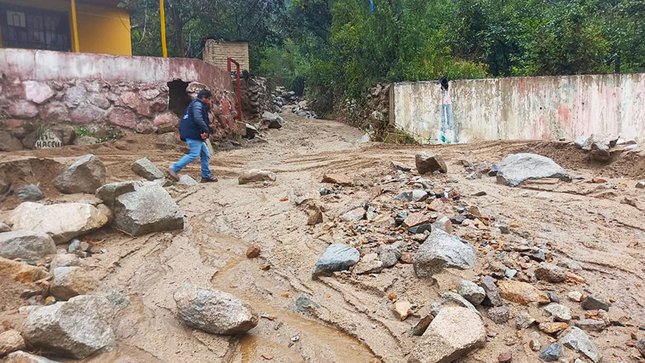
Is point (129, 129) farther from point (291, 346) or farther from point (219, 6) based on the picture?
point (219, 6)

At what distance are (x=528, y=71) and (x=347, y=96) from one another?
6.06 metres

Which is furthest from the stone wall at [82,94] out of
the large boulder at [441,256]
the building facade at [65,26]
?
the large boulder at [441,256]

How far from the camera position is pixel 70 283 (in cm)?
343

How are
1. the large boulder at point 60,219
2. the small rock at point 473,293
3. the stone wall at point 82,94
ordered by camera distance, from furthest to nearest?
the stone wall at point 82,94 → the large boulder at point 60,219 → the small rock at point 473,293

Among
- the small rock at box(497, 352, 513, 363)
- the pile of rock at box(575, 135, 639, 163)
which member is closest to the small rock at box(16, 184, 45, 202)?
the small rock at box(497, 352, 513, 363)

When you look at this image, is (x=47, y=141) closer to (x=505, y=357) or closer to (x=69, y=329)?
(x=69, y=329)

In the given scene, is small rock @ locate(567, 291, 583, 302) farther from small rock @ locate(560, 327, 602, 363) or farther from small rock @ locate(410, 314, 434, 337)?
small rock @ locate(410, 314, 434, 337)

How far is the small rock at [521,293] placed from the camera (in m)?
3.24

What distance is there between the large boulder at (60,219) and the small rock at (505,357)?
3.64m

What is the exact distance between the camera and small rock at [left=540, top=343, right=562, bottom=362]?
9.01 feet

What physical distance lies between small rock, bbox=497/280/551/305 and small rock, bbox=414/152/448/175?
11.1 feet

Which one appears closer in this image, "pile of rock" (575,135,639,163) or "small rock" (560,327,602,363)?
"small rock" (560,327,602,363)

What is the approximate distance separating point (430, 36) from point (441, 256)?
10132 mm

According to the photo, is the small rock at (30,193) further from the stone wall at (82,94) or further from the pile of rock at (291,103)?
the pile of rock at (291,103)
